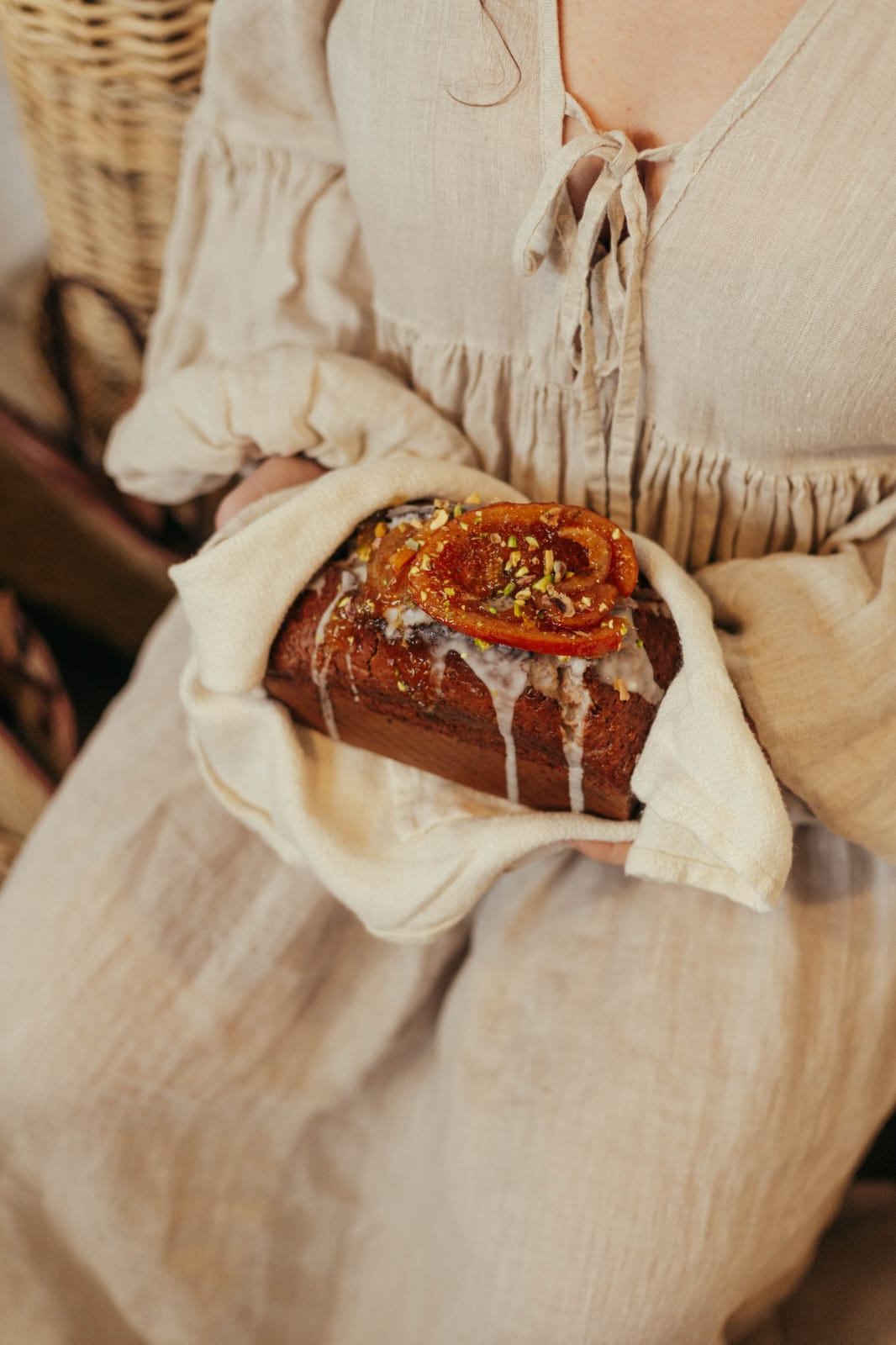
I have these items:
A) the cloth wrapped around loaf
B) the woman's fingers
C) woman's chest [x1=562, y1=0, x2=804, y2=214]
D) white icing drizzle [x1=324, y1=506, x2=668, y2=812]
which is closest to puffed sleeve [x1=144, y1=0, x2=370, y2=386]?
the cloth wrapped around loaf

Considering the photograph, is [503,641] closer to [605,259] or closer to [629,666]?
[629,666]

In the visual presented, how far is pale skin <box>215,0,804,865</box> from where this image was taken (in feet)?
1.89

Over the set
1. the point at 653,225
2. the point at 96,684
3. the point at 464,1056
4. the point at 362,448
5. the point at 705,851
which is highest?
the point at 653,225

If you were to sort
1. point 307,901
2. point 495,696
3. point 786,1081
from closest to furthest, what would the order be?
point 495,696, point 786,1081, point 307,901

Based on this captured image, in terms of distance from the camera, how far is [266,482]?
76cm

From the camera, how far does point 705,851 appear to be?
0.60 metres

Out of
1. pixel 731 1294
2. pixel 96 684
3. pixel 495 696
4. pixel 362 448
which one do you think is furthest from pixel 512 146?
pixel 96 684

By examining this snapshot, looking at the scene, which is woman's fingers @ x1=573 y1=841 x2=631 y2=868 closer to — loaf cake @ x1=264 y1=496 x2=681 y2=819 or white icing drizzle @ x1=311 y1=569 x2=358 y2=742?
loaf cake @ x1=264 y1=496 x2=681 y2=819

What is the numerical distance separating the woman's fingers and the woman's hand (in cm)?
35

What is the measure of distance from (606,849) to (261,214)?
61 centimetres

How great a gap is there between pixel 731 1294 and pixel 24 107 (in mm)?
1305

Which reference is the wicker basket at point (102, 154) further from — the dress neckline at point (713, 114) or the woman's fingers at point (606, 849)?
the woman's fingers at point (606, 849)

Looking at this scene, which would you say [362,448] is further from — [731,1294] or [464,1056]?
[731,1294]

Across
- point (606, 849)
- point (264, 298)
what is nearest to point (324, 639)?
point (606, 849)
